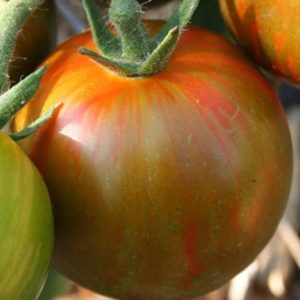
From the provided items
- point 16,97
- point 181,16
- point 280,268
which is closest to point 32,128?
point 16,97

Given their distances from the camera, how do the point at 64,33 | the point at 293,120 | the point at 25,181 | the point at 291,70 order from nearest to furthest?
1. the point at 25,181
2. the point at 291,70
3. the point at 64,33
4. the point at 293,120

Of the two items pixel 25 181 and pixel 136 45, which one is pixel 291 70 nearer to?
pixel 136 45

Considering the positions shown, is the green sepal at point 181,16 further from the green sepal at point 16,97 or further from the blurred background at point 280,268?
the blurred background at point 280,268

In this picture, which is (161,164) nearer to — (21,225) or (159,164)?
(159,164)

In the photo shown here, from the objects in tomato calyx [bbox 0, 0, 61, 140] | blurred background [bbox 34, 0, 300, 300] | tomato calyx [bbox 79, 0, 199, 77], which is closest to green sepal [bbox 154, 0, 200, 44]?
tomato calyx [bbox 79, 0, 199, 77]

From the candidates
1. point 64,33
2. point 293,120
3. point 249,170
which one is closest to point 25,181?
point 249,170

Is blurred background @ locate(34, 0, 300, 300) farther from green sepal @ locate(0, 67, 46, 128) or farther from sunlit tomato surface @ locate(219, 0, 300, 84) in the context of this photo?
green sepal @ locate(0, 67, 46, 128)
